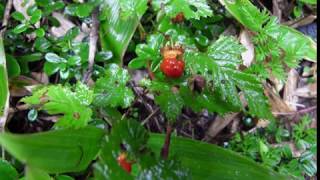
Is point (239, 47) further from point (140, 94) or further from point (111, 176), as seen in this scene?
point (111, 176)

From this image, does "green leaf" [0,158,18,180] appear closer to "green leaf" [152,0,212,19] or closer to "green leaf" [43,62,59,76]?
"green leaf" [43,62,59,76]

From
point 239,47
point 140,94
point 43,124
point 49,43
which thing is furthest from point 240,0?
point 43,124

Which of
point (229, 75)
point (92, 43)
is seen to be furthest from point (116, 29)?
point (229, 75)

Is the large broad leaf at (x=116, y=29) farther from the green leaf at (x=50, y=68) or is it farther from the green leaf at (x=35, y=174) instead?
the green leaf at (x=35, y=174)

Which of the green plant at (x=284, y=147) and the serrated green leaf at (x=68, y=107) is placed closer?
the serrated green leaf at (x=68, y=107)

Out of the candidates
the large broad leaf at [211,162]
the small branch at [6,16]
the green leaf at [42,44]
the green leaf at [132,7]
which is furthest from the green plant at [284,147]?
the small branch at [6,16]

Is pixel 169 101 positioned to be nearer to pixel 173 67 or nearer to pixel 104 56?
pixel 173 67

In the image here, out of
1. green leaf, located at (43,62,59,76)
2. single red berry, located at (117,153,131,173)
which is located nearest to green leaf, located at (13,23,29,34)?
green leaf, located at (43,62,59,76)
